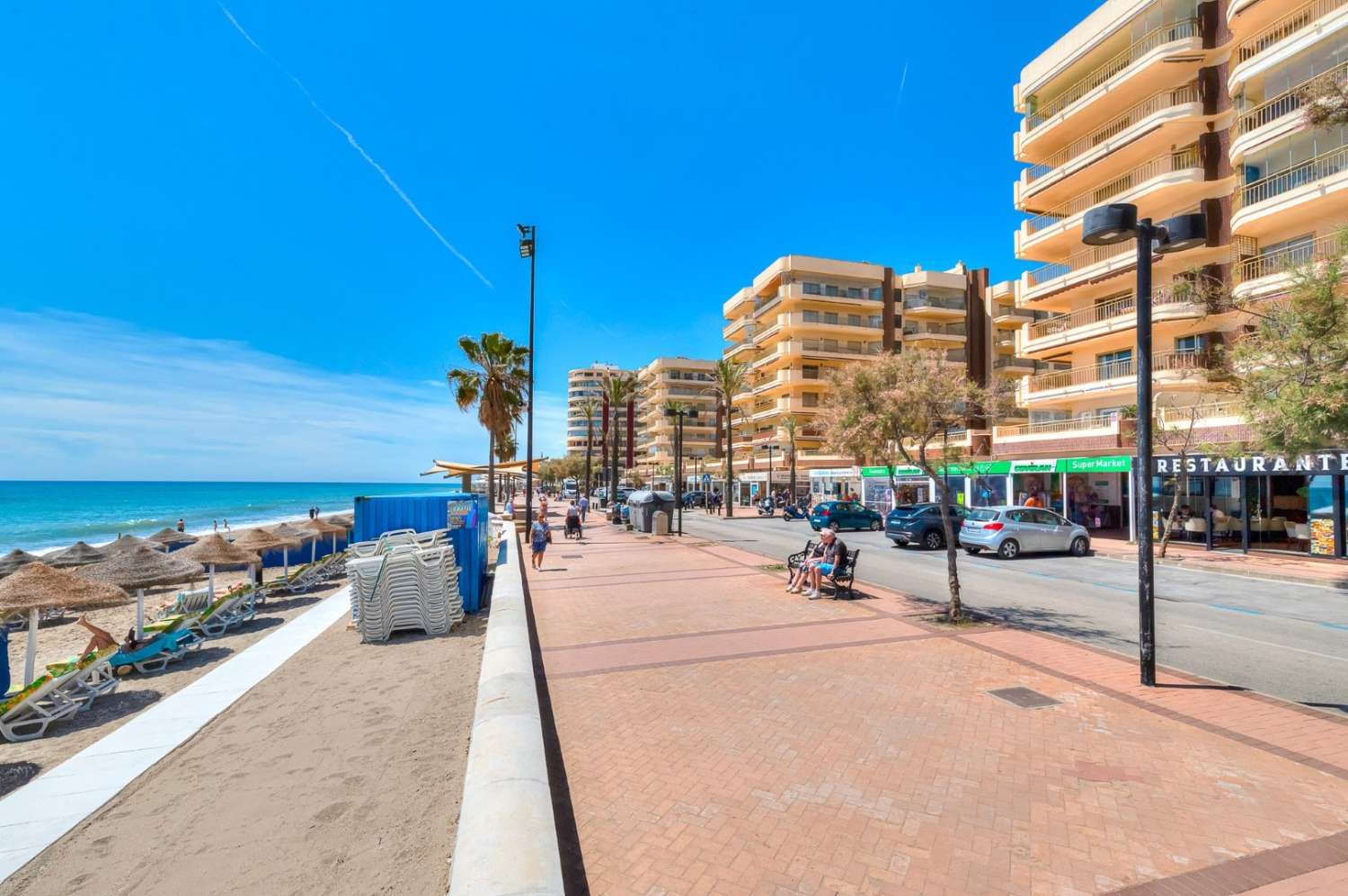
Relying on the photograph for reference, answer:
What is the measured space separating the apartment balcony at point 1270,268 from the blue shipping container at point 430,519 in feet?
74.2

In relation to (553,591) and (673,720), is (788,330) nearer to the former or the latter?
(553,591)

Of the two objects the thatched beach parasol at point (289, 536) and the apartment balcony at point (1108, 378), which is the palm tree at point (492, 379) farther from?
the apartment balcony at point (1108, 378)

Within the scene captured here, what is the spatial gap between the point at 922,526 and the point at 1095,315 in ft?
50.0

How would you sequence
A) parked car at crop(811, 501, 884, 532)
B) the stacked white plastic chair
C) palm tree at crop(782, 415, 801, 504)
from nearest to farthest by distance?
the stacked white plastic chair < parked car at crop(811, 501, 884, 532) < palm tree at crop(782, 415, 801, 504)

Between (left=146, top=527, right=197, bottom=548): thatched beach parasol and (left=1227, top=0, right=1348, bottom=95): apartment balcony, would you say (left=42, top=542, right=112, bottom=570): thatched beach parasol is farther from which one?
(left=1227, top=0, right=1348, bottom=95): apartment balcony

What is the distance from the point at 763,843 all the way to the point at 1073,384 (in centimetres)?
2986

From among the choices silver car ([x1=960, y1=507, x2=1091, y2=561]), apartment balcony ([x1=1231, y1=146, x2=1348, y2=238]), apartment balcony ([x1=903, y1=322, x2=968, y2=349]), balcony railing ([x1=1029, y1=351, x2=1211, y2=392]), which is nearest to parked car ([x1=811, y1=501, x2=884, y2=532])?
balcony railing ([x1=1029, y1=351, x2=1211, y2=392])

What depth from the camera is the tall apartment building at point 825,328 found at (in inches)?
2104

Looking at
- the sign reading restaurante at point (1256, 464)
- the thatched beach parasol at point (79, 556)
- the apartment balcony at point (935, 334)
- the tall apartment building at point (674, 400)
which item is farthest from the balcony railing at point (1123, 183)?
the tall apartment building at point (674, 400)

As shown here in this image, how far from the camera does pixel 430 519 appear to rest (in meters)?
14.2

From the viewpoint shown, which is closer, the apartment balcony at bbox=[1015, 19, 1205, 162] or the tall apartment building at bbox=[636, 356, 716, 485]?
the apartment balcony at bbox=[1015, 19, 1205, 162]

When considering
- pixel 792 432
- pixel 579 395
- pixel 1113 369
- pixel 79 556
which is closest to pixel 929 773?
pixel 1113 369

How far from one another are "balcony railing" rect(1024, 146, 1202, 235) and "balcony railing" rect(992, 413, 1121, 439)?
8031 millimetres

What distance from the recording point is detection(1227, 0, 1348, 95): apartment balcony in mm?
19297
